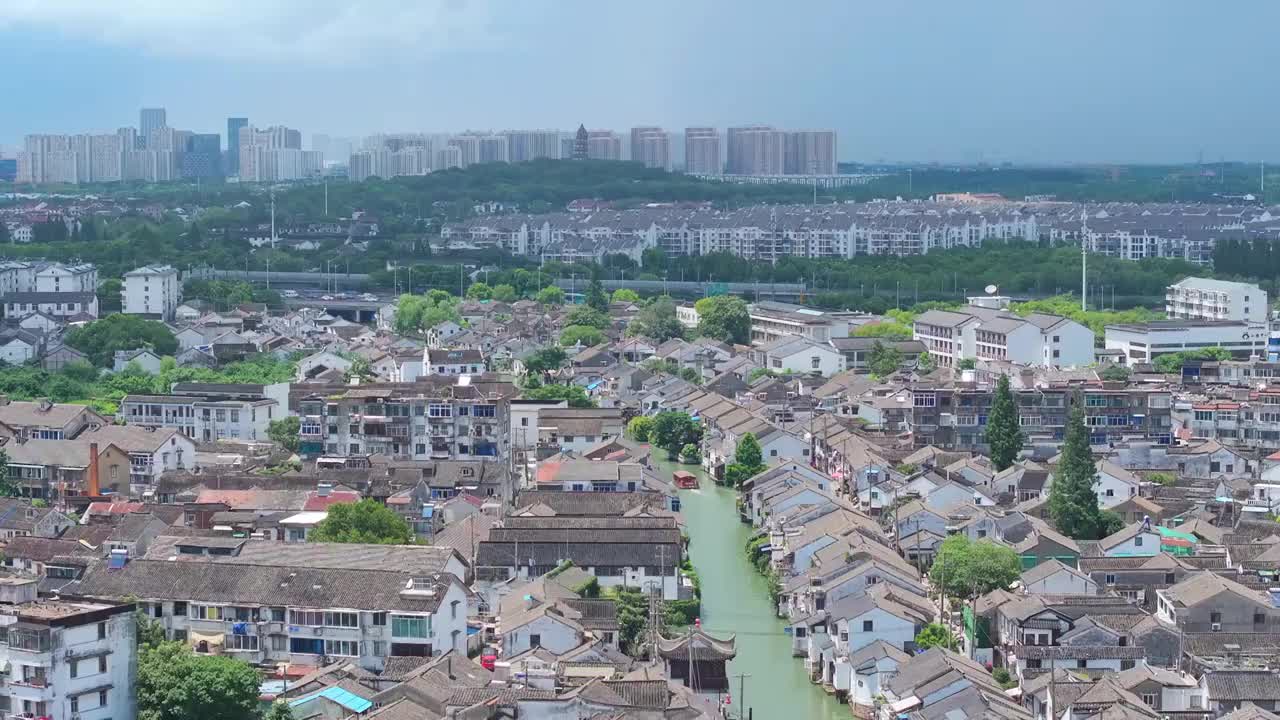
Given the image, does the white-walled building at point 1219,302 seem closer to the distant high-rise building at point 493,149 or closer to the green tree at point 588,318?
the green tree at point 588,318

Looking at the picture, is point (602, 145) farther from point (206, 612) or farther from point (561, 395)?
point (206, 612)

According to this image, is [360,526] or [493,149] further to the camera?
[493,149]

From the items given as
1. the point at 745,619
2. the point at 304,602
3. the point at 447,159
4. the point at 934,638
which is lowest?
the point at 745,619

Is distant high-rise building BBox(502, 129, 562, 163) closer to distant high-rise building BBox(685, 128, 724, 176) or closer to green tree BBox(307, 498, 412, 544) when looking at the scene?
distant high-rise building BBox(685, 128, 724, 176)

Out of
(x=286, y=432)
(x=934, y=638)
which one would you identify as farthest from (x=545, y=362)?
(x=934, y=638)

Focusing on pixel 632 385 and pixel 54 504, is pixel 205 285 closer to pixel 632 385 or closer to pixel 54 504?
pixel 632 385

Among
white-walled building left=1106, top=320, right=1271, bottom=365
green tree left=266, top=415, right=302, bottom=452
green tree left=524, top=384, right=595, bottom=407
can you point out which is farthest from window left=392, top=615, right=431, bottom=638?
white-walled building left=1106, top=320, right=1271, bottom=365
